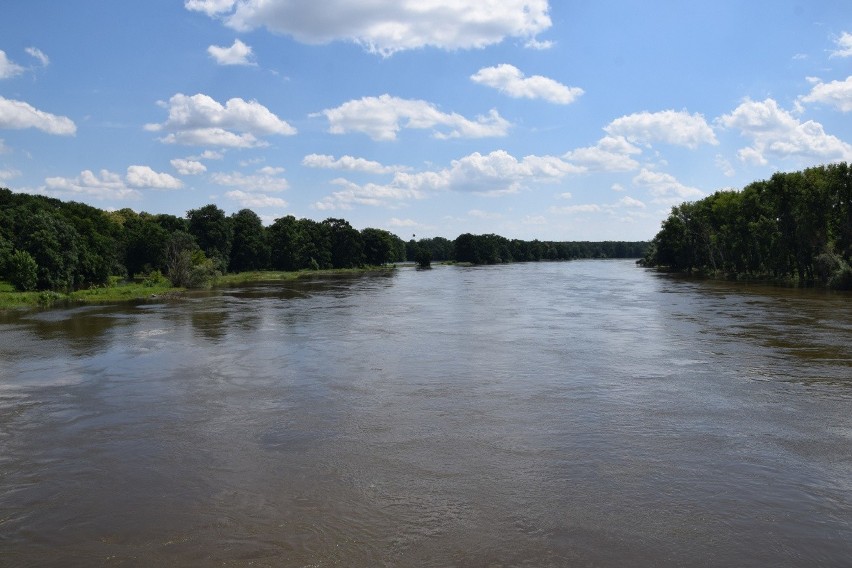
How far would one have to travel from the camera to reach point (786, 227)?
65.1m

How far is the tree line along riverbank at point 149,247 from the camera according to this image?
193 feet

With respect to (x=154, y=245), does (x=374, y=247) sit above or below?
above

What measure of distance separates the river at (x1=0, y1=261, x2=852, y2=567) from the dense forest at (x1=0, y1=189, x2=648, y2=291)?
37.6 metres

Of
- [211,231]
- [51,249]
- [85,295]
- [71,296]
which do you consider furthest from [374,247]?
[71,296]

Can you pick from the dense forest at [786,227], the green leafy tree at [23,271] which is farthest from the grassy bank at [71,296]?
the dense forest at [786,227]

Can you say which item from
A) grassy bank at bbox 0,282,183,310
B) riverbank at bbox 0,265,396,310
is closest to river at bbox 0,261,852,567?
grassy bank at bbox 0,282,183,310

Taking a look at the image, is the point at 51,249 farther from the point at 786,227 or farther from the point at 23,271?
the point at 786,227

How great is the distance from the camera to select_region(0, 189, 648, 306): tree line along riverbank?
193 feet

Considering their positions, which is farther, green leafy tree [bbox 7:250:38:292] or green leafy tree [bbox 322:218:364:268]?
green leafy tree [bbox 322:218:364:268]

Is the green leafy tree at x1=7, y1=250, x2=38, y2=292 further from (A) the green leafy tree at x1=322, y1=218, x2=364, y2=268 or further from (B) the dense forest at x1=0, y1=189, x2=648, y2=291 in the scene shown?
(A) the green leafy tree at x1=322, y1=218, x2=364, y2=268

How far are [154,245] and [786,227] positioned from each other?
80976mm

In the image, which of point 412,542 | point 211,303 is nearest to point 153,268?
point 211,303

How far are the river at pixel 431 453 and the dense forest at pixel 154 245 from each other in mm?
37601

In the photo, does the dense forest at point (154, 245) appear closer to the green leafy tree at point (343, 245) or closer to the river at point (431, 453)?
the green leafy tree at point (343, 245)
